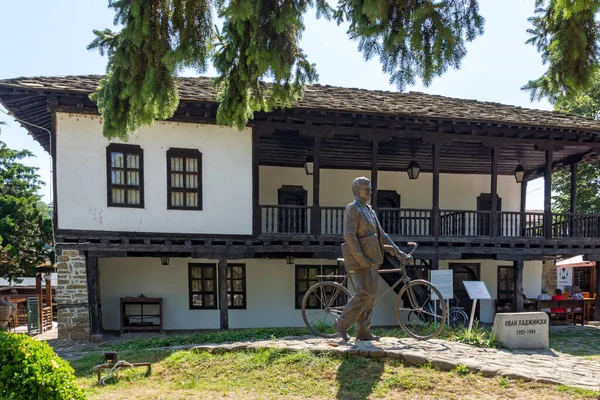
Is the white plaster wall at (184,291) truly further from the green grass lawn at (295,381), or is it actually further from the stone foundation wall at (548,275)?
the stone foundation wall at (548,275)

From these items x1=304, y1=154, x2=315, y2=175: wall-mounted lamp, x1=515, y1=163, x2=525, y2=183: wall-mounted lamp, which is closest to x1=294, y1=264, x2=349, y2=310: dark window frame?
x1=304, y1=154, x2=315, y2=175: wall-mounted lamp

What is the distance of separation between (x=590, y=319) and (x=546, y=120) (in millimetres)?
7550

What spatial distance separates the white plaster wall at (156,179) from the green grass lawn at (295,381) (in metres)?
4.88

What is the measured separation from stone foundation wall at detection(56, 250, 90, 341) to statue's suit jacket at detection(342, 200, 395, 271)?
299 inches

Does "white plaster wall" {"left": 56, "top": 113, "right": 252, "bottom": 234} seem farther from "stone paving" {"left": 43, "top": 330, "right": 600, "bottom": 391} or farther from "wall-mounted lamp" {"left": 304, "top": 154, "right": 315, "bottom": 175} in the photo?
"stone paving" {"left": 43, "top": 330, "right": 600, "bottom": 391}

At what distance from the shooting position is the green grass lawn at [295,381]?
5.42m

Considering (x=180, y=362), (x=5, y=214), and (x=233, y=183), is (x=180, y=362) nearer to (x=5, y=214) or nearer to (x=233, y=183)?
(x=233, y=183)

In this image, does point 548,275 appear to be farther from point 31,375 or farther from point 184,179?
point 31,375

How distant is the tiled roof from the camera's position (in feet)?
36.7

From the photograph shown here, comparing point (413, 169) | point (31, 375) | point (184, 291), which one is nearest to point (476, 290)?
point (413, 169)

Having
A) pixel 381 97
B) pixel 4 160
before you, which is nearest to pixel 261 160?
pixel 381 97

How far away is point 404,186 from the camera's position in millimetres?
16141

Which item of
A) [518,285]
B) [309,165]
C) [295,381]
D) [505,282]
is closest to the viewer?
[295,381]

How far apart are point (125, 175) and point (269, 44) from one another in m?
7.02
